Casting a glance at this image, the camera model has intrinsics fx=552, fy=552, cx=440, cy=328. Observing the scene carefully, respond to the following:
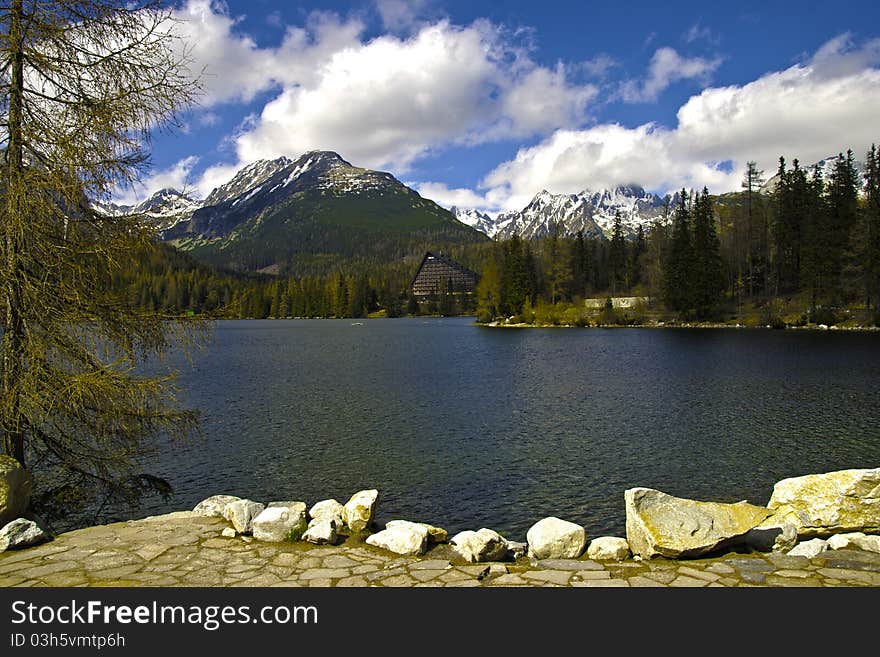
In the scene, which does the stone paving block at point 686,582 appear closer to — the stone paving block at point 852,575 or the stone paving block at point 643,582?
the stone paving block at point 643,582

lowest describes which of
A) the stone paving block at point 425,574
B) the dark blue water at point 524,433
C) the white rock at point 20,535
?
the dark blue water at point 524,433

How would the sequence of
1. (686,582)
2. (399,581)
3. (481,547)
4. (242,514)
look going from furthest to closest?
(242,514) < (481,547) < (399,581) < (686,582)

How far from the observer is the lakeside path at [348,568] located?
21.7ft

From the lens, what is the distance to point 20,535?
25.4ft

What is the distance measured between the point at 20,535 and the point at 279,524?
3.52 metres

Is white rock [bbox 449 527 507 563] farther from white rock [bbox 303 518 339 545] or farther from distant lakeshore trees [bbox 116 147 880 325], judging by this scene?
distant lakeshore trees [bbox 116 147 880 325]

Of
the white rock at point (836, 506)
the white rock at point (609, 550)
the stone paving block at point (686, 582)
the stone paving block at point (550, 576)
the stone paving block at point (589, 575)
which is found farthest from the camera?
the white rock at point (836, 506)

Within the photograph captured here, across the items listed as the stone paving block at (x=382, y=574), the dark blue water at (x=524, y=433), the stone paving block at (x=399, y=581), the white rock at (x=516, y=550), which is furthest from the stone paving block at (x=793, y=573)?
the dark blue water at (x=524, y=433)

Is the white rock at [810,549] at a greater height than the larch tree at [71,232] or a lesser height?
lesser

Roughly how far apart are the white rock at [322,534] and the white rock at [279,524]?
0.47 ft

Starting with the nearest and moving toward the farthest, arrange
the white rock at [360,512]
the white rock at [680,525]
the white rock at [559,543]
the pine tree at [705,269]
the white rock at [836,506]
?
the white rock at [680,525]
the white rock at [559,543]
the white rock at [836,506]
the white rock at [360,512]
the pine tree at [705,269]


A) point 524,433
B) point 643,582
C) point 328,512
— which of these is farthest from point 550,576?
point 524,433

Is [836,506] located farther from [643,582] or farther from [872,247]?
[872,247]
